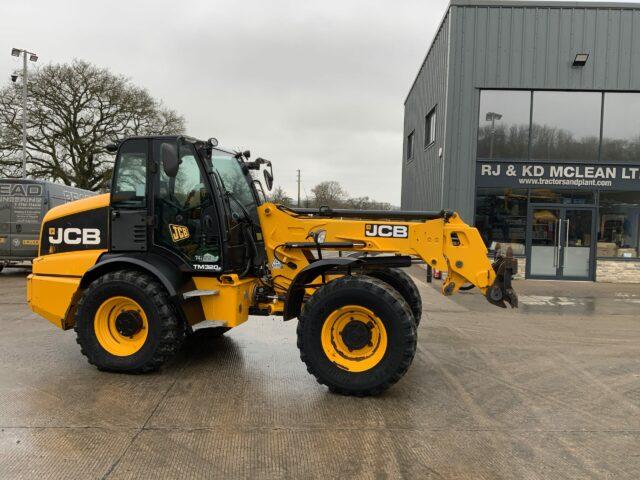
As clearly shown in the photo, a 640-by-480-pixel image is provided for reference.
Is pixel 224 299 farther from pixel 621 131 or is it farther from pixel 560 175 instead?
pixel 621 131

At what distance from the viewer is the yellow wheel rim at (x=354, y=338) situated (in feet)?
15.5

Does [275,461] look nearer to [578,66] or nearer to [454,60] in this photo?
[454,60]

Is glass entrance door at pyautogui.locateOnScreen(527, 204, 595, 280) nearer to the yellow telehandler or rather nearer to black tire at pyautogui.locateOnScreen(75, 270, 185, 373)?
the yellow telehandler

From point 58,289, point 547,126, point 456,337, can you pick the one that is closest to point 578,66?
point 547,126

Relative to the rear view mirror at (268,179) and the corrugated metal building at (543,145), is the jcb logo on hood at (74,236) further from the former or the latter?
the corrugated metal building at (543,145)

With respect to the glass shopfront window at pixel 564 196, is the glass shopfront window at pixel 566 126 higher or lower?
higher

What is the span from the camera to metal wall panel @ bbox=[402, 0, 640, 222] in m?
13.5

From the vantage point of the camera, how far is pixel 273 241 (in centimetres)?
564

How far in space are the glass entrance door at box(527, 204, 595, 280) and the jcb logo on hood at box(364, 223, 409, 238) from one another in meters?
10.1

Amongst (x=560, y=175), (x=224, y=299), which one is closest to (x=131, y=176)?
(x=224, y=299)

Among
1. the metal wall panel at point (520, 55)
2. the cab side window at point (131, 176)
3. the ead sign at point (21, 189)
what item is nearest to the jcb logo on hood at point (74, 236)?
the cab side window at point (131, 176)

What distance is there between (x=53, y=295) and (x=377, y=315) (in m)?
3.55

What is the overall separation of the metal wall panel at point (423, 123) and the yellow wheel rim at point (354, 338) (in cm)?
1037

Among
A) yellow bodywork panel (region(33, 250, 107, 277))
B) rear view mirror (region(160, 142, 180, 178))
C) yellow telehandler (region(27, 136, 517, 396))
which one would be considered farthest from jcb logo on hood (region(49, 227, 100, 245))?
rear view mirror (region(160, 142, 180, 178))
